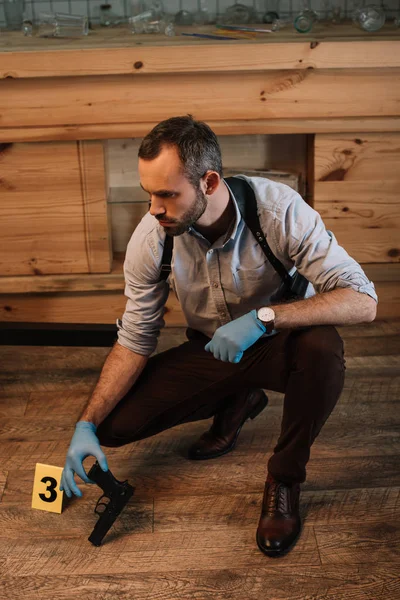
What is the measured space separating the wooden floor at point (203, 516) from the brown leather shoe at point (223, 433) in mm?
27

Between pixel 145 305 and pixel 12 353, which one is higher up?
pixel 145 305

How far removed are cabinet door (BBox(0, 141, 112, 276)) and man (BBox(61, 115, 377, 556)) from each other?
2.70ft

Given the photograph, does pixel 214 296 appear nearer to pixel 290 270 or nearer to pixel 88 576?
pixel 290 270

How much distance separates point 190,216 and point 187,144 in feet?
0.53

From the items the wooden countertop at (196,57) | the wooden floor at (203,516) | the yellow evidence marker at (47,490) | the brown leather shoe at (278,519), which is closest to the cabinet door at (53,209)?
the wooden countertop at (196,57)

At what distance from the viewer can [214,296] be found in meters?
1.97

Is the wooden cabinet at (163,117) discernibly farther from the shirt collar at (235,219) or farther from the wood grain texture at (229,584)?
the wood grain texture at (229,584)

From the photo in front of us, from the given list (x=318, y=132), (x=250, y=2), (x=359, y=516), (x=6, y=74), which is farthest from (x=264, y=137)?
(x=359, y=516)

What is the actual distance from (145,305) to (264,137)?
1.24 m

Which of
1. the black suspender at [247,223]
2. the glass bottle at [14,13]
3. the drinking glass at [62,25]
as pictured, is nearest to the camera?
the black suspender at [247,223]

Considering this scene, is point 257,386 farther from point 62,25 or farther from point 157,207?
point 62,25

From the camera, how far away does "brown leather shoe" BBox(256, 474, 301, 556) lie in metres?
1.79

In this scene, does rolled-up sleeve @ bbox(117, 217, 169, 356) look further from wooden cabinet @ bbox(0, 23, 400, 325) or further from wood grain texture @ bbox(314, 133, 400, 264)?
wood grain texture @ bbox(314, 133, 400, 264)

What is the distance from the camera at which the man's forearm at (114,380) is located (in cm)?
192
